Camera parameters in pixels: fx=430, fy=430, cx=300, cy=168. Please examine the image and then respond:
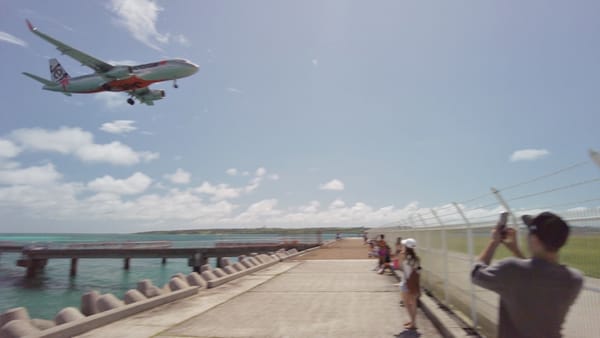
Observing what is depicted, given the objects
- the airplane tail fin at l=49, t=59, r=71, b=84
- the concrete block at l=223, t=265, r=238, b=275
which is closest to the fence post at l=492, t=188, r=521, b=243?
the concrete block at l=223, t=265, r=238, b=275

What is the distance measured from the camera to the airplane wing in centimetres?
3307

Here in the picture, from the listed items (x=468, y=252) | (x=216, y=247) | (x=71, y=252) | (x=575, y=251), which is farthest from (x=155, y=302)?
(x=71, y=252)

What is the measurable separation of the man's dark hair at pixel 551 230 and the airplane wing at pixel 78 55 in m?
38.2

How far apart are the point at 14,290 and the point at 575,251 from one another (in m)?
42.4

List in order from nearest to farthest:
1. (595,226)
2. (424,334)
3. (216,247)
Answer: (595,226) < (424,334) < (216,247)

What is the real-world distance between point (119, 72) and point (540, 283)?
1541 inches

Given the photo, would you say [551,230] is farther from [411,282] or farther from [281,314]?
[281,314]

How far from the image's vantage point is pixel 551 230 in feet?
8.70

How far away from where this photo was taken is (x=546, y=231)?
2668mm

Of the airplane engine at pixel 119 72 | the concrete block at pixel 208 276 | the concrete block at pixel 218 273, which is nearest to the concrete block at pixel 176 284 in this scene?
the concrete block at pixel 208 276

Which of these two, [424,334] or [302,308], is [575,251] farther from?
[302,308]

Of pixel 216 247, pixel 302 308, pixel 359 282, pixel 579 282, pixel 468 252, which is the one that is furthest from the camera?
pixel 216 247

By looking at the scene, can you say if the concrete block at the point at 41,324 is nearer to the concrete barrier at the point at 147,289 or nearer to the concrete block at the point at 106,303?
the concrete block at the point at 106,303

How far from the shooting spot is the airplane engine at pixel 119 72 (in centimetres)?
3678
